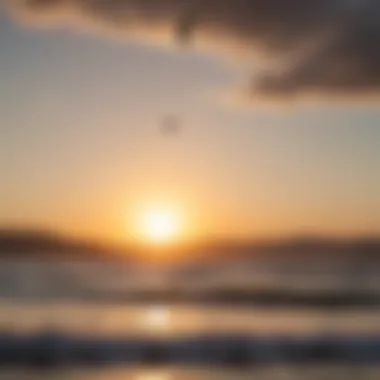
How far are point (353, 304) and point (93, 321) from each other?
5530 millimetres

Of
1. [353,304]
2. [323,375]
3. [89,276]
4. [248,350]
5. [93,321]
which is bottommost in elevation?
[323,375]

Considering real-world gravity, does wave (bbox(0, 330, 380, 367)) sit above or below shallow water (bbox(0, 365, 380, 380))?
above

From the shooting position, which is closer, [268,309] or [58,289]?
[268,309]

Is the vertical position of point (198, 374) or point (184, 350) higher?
point (184, 350)

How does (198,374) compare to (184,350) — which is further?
(184,350)

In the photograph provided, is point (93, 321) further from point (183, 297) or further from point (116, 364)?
point (183, 297)

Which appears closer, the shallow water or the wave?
the shallow water

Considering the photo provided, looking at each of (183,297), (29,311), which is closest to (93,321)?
(29,311)

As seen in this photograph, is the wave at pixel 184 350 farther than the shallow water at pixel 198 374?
Yes

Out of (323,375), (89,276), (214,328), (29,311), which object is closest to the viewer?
(323,375)

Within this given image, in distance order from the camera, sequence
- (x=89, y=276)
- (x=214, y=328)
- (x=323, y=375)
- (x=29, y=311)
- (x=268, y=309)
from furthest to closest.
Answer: (x=89, y=276) < (x=268, y=309) < (x=29, y=311) < (x=214, y=328) < (x=323, y=375)

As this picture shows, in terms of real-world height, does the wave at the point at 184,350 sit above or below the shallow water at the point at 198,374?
above

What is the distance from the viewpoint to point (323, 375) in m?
11.3

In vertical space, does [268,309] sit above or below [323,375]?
above
